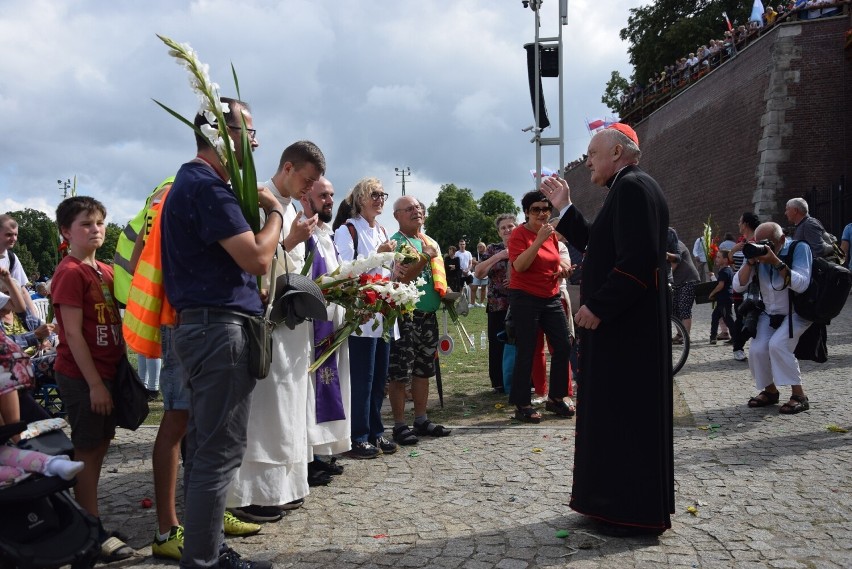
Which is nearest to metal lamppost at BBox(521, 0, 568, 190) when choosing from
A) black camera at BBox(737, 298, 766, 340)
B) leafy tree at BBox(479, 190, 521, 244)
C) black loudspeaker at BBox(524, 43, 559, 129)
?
black loudspeaker at BBox(524, 43, 559, 129)

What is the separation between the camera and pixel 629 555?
152 inches

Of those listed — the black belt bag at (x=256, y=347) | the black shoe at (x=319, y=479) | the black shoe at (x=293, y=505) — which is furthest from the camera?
the black shoe at (x=319, y=479)

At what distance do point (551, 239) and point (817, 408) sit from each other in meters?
2.99

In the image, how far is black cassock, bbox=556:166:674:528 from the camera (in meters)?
4.11

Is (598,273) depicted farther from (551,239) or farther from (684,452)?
(551,239)

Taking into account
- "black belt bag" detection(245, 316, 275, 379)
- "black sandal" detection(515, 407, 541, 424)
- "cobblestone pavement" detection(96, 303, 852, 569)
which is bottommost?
"cobblestone pavement" detection(96, 303, 852, 569)

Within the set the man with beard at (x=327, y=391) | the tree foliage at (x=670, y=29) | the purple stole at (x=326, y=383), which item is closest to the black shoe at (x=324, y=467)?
the man with beard at (x=327, y=391)

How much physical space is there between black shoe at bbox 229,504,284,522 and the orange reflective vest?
1.14 metres

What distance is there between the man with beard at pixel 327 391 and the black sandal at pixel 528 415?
231 centimetres

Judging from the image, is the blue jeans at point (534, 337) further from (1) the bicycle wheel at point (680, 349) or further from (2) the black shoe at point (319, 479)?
(2) the black shoe at point (319, 479)

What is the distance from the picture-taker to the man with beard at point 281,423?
433 centimetres

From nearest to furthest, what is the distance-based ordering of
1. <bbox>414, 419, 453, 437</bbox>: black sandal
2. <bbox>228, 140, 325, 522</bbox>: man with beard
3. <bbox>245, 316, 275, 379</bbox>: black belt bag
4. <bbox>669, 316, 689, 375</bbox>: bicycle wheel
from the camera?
<bbox>245, 316, 275, 379</bbox>: black belt bag → <bbox>228, 140, 325, 522</bbox>: man with beard → <bbox>414, 419, 453, 437</bbox>: black sandal → <bbox>669, 316, 689, 375</bbox>: bicycle wheel

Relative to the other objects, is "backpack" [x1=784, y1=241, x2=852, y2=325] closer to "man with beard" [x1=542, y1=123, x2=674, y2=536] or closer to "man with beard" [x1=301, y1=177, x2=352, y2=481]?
"man with beard" [x1=542, y1=123, x2=674, y2=536]

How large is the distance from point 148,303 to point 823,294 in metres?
5.97
